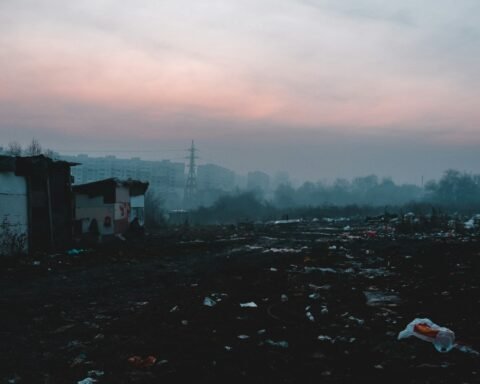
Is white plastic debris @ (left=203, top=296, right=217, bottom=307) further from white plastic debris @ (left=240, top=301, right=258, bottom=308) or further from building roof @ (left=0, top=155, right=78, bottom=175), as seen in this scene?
building roof @ (left=0, top=155, right=78, bottom=175)

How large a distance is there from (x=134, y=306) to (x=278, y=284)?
3.08 metres

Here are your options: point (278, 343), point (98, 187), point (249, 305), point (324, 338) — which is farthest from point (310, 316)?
point (98, 187)

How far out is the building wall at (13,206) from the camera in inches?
577

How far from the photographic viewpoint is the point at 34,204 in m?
16.1

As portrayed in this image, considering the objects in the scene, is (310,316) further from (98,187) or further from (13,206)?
(98,187)

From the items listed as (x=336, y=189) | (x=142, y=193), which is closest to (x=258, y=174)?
(x=336, y=189)

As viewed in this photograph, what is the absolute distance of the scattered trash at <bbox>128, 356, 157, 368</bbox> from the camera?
4652 mm

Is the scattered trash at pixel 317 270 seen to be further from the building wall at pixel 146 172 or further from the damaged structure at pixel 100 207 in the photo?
the building wall at pixel 146 172

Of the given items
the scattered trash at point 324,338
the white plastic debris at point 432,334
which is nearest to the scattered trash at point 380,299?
the white plastic debris at point 432,334

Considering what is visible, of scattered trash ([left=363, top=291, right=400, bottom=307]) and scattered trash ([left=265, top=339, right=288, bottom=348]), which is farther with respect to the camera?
scattered trash ([left=363, top=291, right=400, bottom=307])

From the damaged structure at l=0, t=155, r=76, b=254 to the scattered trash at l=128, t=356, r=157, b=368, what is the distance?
11.2m

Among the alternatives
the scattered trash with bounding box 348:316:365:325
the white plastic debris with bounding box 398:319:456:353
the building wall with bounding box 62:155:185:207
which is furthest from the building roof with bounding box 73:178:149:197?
the building wall with bounding box 62:155:185:207

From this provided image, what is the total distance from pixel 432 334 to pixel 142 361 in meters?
2.99

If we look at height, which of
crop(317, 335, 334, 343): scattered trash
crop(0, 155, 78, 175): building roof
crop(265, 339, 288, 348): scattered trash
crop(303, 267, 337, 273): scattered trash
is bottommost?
crop(303, 267, 337, 273): scattered trash
